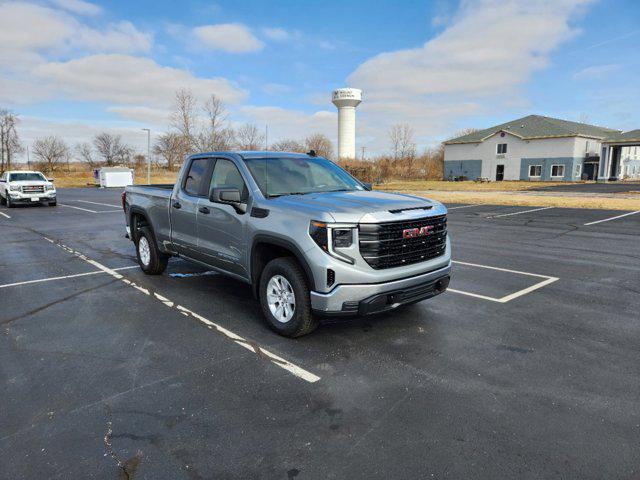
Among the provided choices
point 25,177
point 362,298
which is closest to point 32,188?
point 25,177

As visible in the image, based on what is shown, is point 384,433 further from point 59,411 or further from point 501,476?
point 59,411

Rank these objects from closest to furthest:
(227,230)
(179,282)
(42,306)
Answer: (227,230) < (42,306) < (179,282)

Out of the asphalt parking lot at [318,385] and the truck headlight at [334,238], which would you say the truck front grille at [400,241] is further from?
the asphalt parking lot at [318,385]

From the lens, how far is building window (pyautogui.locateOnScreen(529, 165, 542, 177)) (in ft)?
183

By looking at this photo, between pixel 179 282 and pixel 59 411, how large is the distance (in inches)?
149

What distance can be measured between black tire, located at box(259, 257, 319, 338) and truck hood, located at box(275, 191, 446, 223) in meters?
0.61

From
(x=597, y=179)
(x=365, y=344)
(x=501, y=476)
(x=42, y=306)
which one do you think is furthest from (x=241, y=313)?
(x=597, y=179)

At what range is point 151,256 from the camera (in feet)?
23.9

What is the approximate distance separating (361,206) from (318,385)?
5.71 feet

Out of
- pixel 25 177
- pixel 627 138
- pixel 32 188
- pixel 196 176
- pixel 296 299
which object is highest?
pixel 627 138

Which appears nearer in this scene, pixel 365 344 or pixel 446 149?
pixel 365 344

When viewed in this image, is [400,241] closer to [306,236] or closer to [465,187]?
[306,236]

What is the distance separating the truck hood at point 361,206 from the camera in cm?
417

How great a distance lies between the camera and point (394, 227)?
4.32 metres
